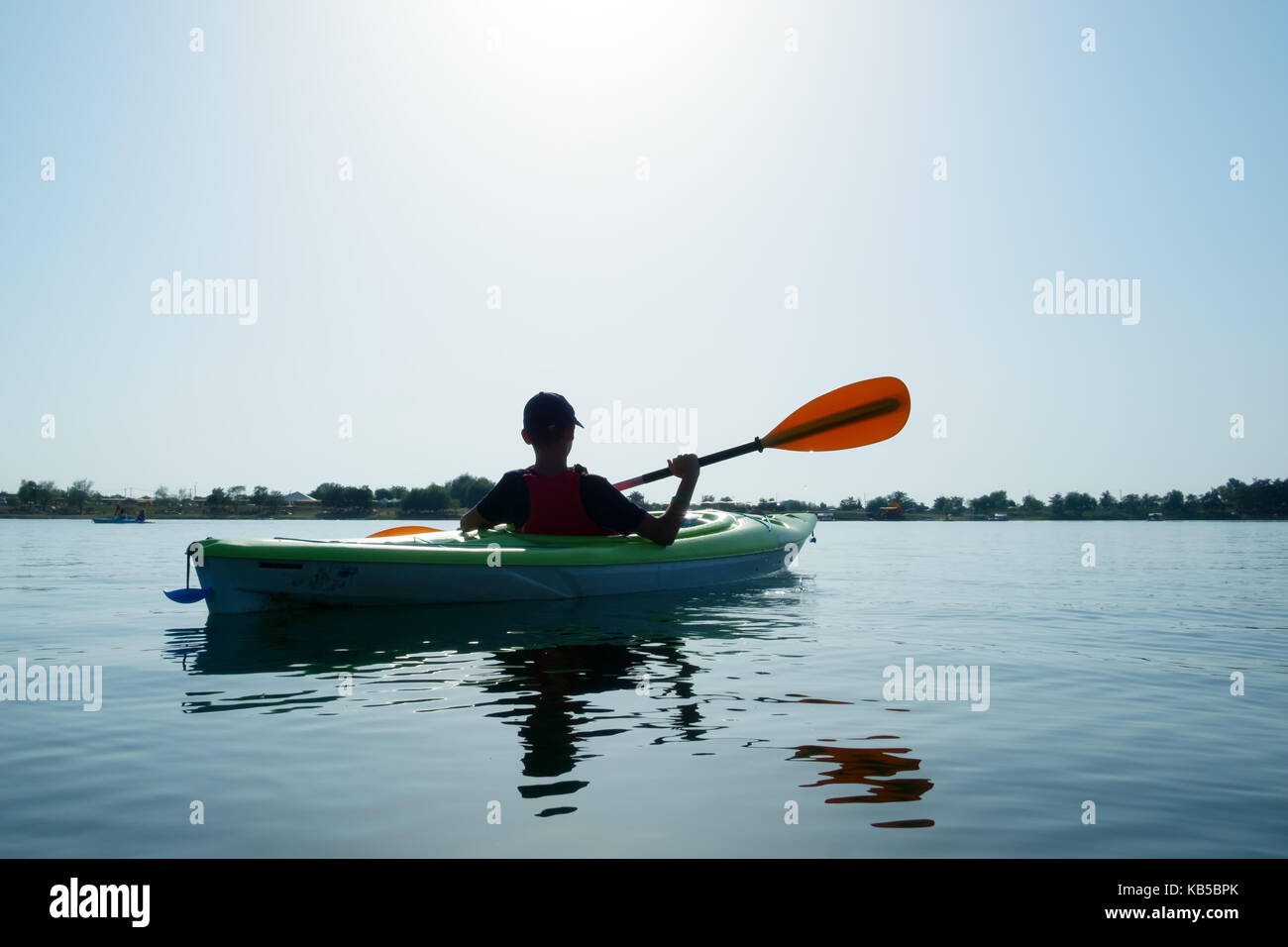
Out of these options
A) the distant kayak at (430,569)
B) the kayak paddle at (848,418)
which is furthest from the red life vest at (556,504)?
the kayak paddle at (848,418)

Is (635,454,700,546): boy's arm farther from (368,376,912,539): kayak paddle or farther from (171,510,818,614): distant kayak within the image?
(368,376,912,539): kayak paddle

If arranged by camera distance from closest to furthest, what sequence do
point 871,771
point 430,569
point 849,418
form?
point 871,771, point 430,569, point 849,418

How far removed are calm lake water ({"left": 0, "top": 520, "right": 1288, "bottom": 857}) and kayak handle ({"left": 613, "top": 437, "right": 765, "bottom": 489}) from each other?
1678 millimetres

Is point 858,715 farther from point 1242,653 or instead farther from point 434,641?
point 1242,653

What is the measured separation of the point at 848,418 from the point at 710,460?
1808 millimetres

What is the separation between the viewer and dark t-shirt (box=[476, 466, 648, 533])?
762 centimetres

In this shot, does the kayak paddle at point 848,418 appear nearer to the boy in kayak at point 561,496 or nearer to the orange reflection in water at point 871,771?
the boy in kayak at point 561,496

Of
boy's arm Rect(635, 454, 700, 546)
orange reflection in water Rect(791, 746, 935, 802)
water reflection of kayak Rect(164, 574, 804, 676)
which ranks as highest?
boy's arm Rect(635, 454, 700, 546)

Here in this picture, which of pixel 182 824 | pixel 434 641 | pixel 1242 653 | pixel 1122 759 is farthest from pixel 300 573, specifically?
pixel 1242 653

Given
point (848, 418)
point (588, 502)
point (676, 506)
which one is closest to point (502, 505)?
point (588, 502)

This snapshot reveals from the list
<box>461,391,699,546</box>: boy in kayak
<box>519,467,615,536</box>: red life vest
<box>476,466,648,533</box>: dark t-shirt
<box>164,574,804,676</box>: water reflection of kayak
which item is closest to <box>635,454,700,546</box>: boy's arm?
<box>461,391,699,546</box>: boy in kayak

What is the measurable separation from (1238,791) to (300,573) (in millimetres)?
6245

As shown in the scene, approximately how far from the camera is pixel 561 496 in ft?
25.1

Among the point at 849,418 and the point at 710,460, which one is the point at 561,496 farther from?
the point at 849,418
